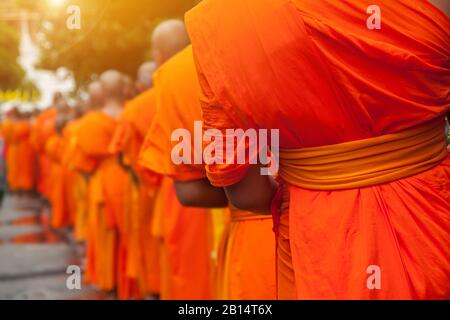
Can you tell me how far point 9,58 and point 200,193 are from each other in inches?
780

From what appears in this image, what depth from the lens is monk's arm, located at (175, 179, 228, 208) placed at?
3.16m

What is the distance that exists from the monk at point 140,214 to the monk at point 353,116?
358 cm

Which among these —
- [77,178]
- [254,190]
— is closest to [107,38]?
[77,178]

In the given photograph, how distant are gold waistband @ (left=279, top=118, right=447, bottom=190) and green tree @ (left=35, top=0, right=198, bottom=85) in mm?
3431

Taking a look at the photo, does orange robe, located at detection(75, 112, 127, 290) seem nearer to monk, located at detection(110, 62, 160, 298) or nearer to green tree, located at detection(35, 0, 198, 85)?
monk, located at detection(110, 62, 160, 298)

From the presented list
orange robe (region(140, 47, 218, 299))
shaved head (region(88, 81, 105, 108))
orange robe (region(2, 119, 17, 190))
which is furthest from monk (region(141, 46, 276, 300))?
orange robe (region(2, 119, 17, 190))

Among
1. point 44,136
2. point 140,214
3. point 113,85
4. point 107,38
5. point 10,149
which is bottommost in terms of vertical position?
point 140,214

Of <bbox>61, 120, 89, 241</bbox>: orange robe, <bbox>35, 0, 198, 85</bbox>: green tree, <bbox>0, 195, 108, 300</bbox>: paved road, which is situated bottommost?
<bbox>0, 195, 108, 300</bbox>: paved road

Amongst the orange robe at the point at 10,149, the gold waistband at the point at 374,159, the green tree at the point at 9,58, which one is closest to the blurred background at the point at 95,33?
the gold waistband at the point at 374,159

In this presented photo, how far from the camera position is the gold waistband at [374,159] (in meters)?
2.09

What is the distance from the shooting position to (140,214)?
6445 mm

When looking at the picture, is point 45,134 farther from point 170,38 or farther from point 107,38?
point 170,38

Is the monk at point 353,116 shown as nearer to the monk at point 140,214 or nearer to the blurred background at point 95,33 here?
the blurred background at point 95,33

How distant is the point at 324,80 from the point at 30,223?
12016 mm
